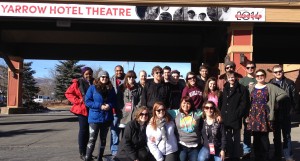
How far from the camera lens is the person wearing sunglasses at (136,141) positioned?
5801 mm

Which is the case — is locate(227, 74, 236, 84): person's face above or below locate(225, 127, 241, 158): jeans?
above

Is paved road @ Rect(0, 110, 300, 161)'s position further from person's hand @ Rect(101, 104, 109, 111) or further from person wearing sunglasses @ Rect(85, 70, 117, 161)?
person's hand @ Rect(101, 104, 109, 111)

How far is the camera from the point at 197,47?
20844 millimetres

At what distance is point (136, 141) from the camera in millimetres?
5891

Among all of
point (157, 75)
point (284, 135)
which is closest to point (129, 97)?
point (157, 75)

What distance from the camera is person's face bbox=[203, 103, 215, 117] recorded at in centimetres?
596

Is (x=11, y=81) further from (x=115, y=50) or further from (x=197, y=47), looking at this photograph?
(x=197, y=47)

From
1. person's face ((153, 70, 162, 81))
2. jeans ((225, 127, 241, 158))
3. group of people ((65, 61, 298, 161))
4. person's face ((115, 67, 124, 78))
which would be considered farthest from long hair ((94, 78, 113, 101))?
jeans ((225, 127, 241, 158))

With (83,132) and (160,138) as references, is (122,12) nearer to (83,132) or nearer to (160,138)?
(83,132)

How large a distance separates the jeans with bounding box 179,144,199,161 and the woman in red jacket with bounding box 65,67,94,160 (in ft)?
7.25

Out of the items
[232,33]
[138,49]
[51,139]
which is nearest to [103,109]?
[51,139]

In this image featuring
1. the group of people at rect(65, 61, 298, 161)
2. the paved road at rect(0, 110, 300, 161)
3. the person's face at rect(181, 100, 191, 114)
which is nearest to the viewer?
the group of people at rect(65, 61, 298, 161)

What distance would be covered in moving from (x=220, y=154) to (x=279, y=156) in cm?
176

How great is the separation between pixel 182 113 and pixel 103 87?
159 cm
